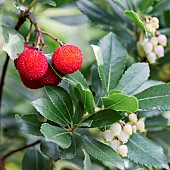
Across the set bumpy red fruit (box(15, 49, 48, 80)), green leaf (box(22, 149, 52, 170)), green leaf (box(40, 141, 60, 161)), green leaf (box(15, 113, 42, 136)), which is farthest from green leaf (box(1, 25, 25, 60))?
green leaf (box(22, 149, 52, 170))

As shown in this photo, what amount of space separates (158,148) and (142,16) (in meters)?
0.41

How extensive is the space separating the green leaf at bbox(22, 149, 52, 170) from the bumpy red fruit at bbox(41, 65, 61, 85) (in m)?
0.27

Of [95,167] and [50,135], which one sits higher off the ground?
[50,135]

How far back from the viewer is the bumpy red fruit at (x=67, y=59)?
93cm

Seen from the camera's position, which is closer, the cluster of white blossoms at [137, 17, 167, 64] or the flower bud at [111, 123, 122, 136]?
the flower bud at [111, 123, 122, 136]

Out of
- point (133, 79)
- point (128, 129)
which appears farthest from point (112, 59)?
point (128, 129)

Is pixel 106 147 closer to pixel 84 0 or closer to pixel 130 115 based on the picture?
pixel 130 115

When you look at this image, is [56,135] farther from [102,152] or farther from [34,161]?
[34,161]

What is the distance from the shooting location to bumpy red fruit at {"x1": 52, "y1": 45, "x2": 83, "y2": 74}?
3.06 ft

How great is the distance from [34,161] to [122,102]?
38cm

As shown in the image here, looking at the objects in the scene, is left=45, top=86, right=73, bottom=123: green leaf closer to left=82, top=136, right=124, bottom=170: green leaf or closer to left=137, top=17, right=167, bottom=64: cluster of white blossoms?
left=82, top=136, right=124, bottom=170: green leaf

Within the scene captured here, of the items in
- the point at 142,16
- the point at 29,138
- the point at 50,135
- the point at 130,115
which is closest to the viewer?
the point at 50,135

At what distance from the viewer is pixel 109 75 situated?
41.0 inches

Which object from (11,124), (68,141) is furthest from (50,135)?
(11,124)
